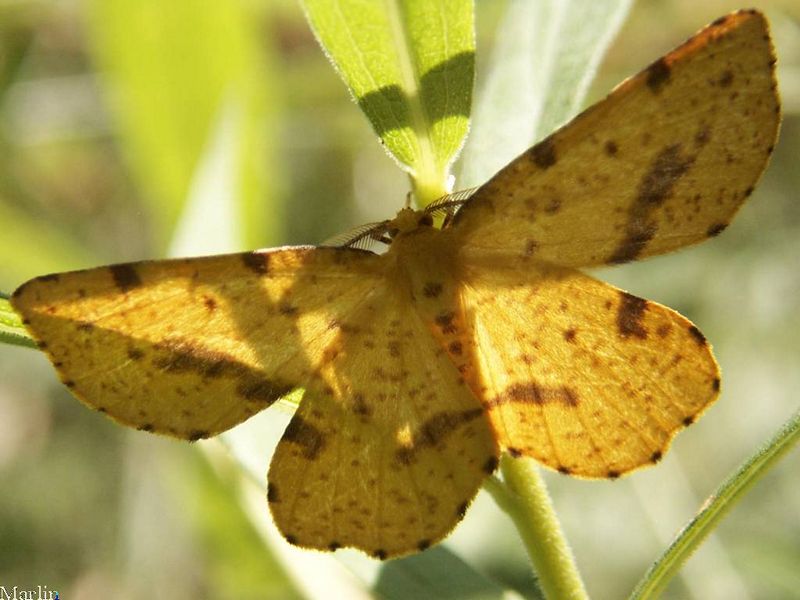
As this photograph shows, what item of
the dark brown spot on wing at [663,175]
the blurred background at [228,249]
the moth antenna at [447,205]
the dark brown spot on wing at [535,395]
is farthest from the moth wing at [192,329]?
the blurred background at [228,249]

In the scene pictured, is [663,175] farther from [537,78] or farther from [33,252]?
[33,252]

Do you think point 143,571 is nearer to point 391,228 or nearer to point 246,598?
point 246,598

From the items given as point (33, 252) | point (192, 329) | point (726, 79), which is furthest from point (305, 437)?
point (33, 252)

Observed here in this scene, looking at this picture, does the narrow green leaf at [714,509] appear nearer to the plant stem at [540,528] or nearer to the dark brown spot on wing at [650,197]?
the plant stem at [540,528]

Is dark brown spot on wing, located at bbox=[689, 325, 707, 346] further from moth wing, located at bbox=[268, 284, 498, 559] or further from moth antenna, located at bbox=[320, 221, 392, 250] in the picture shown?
moth antenna, located at bbox=[320, 221, 392, 250]

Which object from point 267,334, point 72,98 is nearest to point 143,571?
point 72,98

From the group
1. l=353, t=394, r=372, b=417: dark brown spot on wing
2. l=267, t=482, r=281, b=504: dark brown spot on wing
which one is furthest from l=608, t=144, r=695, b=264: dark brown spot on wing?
l=267, t=482, r=281, b=504: dark brown spot on wing
